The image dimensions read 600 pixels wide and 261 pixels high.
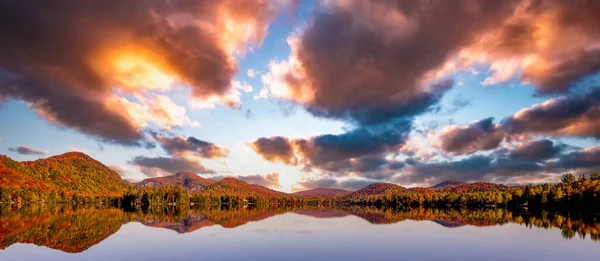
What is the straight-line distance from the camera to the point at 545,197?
156 meters

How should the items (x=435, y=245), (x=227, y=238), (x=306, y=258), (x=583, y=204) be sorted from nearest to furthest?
(x=306, y=258) < (x=435, y=245) < (x=227, y=238) < (x=583, y=204)

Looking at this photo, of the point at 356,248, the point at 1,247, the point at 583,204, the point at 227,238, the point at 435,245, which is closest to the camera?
the point at 1,247

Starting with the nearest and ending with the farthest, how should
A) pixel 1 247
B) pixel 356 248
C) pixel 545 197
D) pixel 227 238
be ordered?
pixel 1 247, pixel 356 248, pixel 227 238, pixel 545 197

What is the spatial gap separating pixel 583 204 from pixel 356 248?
450 feet

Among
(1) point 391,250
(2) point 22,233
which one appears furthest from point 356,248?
(2) point 22,233

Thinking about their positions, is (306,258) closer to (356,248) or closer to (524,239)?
(356,248)

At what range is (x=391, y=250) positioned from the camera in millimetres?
35750

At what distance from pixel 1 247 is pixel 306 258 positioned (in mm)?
29014

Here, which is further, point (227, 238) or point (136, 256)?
point (227, 238)

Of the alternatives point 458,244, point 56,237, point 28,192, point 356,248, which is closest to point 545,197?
point 458,244

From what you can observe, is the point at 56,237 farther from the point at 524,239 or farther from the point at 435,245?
the point at 524,239

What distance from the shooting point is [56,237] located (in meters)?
41.7

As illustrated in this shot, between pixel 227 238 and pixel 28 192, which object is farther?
pixel 28 192

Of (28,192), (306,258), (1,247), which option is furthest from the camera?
(28,192)
